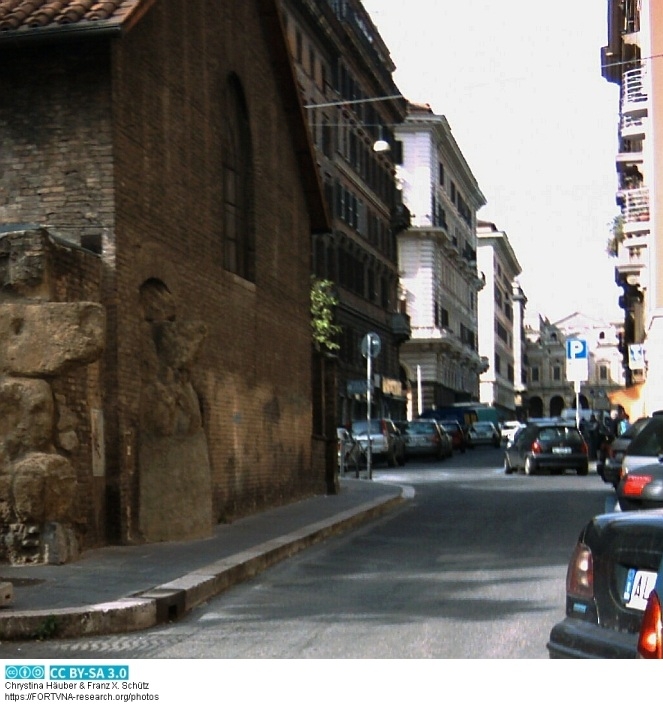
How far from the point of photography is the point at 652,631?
18.0 feet

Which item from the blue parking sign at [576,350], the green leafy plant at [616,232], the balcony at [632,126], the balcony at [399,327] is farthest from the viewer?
the balcony at [399,327]

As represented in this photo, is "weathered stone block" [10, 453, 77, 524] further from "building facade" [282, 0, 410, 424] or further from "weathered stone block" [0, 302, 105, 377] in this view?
"building facade" [282, 0, 410, 424]

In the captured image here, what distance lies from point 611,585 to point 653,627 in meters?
1.00

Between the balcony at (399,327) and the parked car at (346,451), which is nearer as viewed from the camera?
the parked car at (346,451)

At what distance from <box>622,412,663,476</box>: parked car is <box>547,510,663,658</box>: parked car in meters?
11.9

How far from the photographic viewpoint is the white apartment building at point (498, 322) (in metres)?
130

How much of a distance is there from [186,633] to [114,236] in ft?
20.3

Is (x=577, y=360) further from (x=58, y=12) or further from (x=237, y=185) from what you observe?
(x=58, y=12)

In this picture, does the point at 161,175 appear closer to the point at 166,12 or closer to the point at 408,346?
the point at 166,12

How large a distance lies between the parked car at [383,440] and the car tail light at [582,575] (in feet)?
121

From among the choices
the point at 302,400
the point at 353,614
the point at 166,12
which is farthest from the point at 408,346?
the point at 353,614

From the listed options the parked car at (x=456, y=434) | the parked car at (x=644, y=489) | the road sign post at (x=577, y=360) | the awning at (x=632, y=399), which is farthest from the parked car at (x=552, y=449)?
the parked car at (x=644, y=489)

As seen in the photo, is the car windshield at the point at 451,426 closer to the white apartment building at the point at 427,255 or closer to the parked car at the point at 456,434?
the parked car at the point at 456,434
